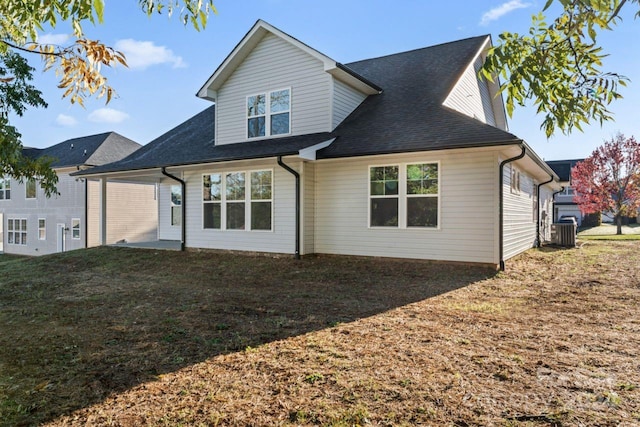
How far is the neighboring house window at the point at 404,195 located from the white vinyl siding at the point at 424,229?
0.15 m

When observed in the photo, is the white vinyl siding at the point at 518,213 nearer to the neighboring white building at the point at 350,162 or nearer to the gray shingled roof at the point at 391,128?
the neighboring white building at the point at 350,162

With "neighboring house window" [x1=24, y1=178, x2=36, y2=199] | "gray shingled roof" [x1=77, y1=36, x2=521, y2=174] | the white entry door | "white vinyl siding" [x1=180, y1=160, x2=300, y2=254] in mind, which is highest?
"gray shingled roof" [x1=77, y1=36, x2=521, y2=174]

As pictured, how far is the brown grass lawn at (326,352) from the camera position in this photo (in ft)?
9.19

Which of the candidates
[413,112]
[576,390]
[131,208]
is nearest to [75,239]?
[131,208]

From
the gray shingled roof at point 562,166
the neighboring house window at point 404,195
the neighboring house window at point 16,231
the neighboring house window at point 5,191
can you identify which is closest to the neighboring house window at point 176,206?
the neighboring house window at point 404,195

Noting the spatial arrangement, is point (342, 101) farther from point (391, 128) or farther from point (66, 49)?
point (66, 49)

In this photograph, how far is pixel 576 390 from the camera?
3064 millimetres

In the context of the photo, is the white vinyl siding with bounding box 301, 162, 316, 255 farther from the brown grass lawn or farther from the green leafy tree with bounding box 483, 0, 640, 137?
the green leafy tree with bounding box 483, 0, 640, 137

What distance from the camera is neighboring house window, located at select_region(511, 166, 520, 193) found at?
1100 cm

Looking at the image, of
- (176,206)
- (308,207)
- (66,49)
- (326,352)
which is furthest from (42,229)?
(326,352)

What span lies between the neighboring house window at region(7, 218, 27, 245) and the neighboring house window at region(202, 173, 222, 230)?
67.7 feet

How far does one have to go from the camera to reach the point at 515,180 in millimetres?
11375

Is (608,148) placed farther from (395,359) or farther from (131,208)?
(131,208)

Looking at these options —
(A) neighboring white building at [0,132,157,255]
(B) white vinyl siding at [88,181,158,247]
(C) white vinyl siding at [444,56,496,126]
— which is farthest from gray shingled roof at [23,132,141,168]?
(C) white vinyl siding at [444,56,496,126]
